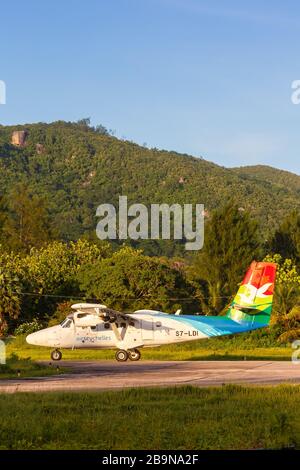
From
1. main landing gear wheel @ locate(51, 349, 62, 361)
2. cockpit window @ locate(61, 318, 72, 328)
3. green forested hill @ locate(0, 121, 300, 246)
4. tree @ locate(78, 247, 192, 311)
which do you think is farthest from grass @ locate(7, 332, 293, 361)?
green forested hill @ locate(0, 121, 300, 246)

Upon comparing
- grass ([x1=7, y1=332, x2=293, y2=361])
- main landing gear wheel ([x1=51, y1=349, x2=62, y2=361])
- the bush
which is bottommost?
the bush

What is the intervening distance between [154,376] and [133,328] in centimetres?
853

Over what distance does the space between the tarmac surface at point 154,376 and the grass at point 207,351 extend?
5894 millimetres

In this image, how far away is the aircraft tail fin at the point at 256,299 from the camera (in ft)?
127

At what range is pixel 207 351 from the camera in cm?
4738

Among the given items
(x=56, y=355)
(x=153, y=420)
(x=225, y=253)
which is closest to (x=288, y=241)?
(x=225, y=253)

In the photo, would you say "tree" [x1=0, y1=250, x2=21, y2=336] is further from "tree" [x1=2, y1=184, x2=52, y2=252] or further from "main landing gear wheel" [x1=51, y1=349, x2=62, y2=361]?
"tree" [x1=2, y1=184, x2=52, y2=252]

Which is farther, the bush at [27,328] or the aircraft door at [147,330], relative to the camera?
the bush at [27,328]

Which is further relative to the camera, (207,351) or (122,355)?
(207,351)

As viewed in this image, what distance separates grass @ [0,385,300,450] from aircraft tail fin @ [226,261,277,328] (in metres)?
15.9

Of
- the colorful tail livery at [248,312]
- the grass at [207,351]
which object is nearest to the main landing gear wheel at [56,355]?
the grass at [207,351]

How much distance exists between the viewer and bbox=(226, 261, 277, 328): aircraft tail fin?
127 feet

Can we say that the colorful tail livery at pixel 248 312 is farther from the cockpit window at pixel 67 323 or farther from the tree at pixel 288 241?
the tree at pixel 288 241

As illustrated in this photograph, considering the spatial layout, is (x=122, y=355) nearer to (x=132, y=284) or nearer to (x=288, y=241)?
(x=132, y=284)
